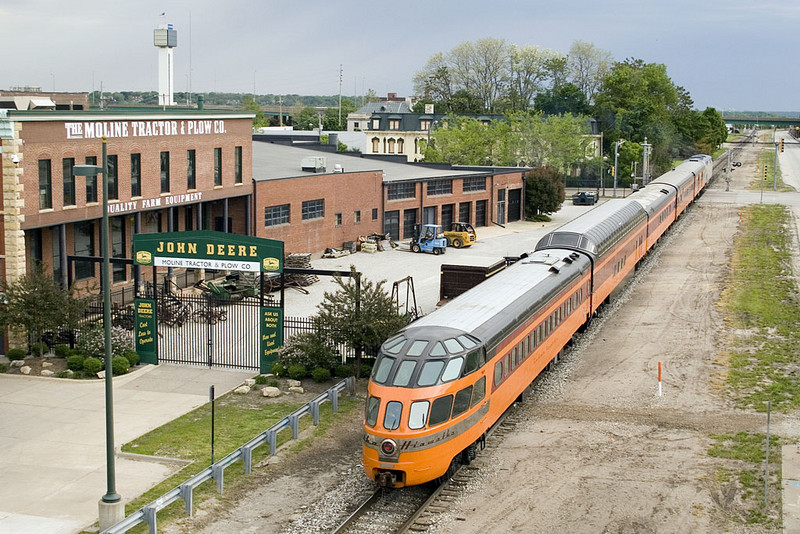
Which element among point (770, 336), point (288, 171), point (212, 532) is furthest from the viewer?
point (288, 171)

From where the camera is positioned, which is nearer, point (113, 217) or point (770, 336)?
point (770, 336)

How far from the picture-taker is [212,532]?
18.2 meters

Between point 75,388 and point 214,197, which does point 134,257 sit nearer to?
point 75,388

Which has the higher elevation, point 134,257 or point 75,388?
point 134,257

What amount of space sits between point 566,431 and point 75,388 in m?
14.7

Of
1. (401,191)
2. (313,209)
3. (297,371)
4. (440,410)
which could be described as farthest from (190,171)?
(440,410)

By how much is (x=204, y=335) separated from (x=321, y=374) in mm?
8714

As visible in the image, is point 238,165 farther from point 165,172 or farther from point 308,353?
point 308,353

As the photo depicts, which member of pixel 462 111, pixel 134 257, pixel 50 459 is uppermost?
pixel 462 111

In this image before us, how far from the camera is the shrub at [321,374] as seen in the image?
28734 mm

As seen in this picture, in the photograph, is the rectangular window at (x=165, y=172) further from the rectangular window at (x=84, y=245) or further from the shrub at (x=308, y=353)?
the shrub at (x=308, y=353)

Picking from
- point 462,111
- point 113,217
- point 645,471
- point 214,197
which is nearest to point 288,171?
point 214,197

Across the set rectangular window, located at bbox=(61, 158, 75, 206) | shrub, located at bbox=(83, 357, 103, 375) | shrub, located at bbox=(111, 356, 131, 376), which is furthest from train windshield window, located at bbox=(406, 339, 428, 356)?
rectangular window, located at bbox=(61, 158, 75, 206)

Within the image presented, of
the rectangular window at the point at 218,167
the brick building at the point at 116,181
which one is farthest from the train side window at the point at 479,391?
the rectangular window at the point at 218,167
